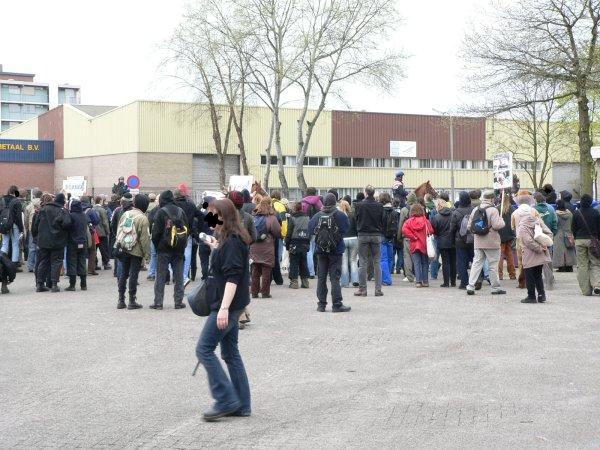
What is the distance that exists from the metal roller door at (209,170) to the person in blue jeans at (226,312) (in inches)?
2129

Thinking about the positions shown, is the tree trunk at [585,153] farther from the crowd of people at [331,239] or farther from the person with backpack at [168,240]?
the person with backpack at [168,240]

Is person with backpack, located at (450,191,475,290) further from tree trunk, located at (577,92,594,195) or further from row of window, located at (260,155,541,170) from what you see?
row of window, located at (260,155,541,170)

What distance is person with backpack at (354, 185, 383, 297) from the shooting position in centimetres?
1588

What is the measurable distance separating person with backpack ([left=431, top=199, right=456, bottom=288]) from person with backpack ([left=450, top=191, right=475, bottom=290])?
0.46 feet

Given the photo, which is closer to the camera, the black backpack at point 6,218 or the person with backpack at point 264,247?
the person with backpack at point 264,247

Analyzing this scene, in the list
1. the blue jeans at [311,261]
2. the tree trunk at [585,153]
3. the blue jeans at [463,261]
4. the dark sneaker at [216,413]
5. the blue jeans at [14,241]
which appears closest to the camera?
the dark sneaker at [216,413]

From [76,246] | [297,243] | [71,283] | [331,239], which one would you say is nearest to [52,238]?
[76,246]

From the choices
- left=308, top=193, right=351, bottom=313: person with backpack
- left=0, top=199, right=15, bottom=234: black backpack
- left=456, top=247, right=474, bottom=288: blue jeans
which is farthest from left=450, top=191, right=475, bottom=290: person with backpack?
left=0, top=199, right=15, bottom=234: black backpack

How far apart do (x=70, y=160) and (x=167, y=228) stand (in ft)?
190

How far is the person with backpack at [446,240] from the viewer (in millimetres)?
17672

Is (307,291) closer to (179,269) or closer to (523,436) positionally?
(179,269)

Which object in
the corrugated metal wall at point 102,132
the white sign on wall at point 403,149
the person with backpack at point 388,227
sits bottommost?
the person with backpack at point 388,227

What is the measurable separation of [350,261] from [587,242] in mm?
4680

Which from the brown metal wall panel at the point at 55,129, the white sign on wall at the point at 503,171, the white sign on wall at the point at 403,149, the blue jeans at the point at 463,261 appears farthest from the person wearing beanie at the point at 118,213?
the brown metal wall panel at the point at 55,129
